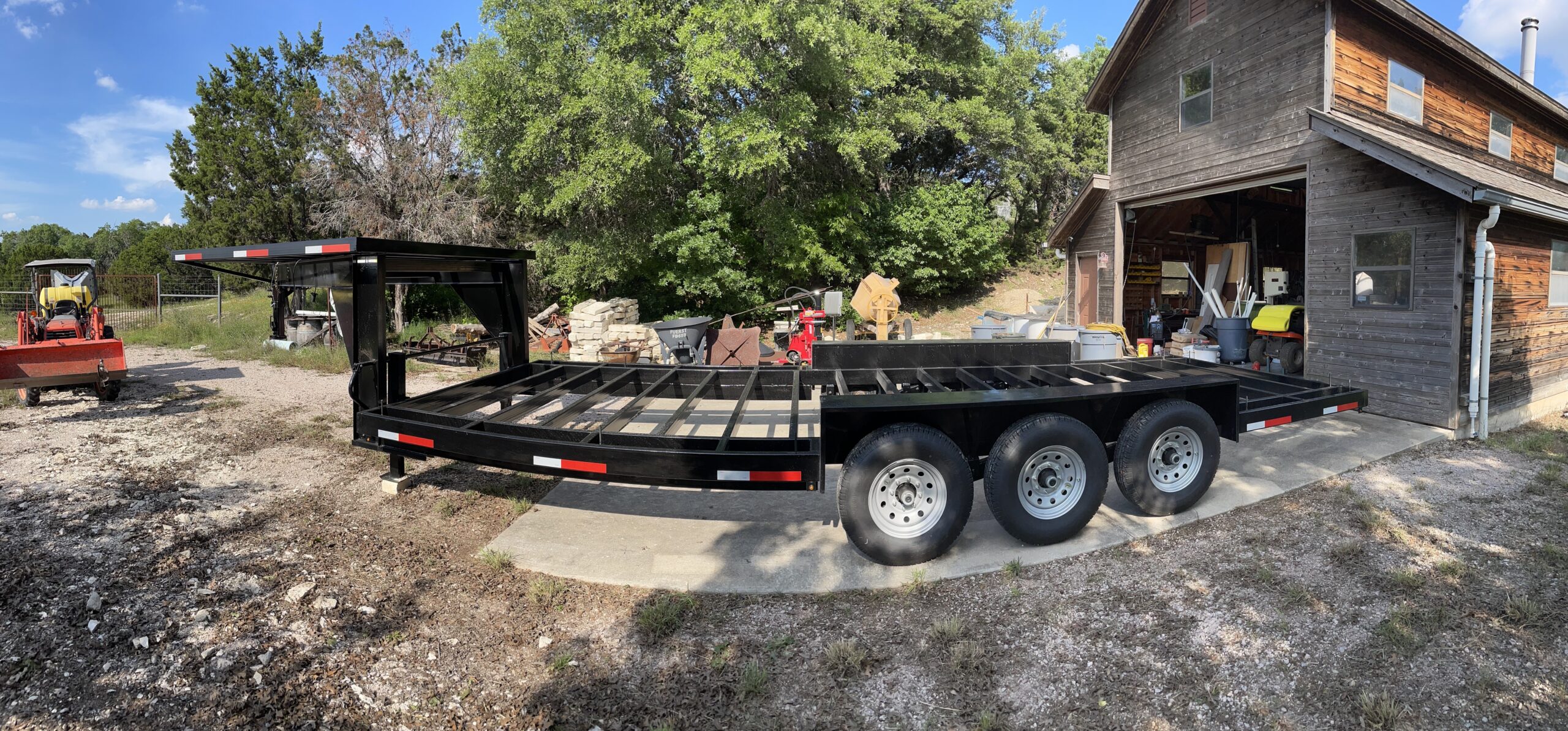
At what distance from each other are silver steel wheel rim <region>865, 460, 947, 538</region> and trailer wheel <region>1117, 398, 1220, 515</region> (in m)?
1.48

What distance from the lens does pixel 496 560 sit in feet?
14.9

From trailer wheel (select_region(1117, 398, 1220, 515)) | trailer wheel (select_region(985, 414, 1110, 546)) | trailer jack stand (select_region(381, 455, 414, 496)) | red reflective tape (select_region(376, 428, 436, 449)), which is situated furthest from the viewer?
trailer jack stand (select_region(381, 455, 414, 496))

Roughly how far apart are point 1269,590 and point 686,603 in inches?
129

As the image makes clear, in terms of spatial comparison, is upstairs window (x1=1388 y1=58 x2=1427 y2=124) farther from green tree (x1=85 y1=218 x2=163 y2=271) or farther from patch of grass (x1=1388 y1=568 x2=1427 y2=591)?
green tree (x1=85 y1=218 x2=163 y2=271)

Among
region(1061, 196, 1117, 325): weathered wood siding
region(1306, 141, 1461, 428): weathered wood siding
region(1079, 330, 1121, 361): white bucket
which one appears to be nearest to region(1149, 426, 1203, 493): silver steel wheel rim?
region(1079, 330, 1121, 361): white bucket

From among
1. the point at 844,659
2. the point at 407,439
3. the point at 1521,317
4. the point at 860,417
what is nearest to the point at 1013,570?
the point at 860,417

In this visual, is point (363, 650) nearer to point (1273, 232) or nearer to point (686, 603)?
point (686, 603)

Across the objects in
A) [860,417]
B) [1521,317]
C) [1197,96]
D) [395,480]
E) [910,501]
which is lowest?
[395,480]

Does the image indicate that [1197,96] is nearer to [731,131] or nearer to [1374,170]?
[1374,170]

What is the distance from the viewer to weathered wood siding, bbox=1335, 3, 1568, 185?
958 centimetres

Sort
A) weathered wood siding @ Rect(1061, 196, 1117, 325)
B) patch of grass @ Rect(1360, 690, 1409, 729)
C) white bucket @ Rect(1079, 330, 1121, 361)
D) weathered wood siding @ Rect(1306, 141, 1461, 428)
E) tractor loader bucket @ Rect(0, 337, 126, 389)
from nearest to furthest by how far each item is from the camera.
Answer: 1. patch of grass @ Rect(1360, 690, 1409, 729)
2. weathered wood siding @ Rect(1306, 141, 1461, 428)
3. white bucket @ Rect(1079, 330, 1121, 361)
4. tractor loader bucket @ Rect(0, 337, 126, 389)
5. weathered wood siding @ Rect(1061, 196, 1117, 325)

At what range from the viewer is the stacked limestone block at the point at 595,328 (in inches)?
647

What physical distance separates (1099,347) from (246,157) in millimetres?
35296

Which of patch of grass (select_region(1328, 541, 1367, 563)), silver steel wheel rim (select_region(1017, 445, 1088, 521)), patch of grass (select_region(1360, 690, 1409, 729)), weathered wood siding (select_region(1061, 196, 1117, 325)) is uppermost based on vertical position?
weathered wood siding (select_region(1061, 196, 1117, 325))
